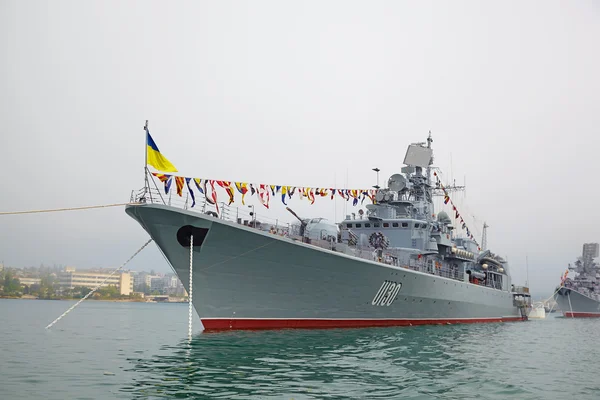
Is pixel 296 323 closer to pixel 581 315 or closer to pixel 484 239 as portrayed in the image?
pixel 484 239

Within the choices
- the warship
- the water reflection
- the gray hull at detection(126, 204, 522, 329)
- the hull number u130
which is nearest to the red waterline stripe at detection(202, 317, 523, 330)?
the gray hull at detection(126, 204, 522, 329)

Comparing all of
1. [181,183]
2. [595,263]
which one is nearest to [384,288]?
[181,183]

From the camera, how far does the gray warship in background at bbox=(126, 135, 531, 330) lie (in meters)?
18.6

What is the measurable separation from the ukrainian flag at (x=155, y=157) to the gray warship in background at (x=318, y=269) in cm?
141

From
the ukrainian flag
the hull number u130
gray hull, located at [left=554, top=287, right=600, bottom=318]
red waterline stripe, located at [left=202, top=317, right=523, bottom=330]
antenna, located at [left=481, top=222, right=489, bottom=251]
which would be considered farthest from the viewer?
gray hull, located at [left=554, top=287, right=600, bottom=318]

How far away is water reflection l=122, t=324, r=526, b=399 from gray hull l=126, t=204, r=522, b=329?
85cm

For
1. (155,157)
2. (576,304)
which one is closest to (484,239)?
(576,304)

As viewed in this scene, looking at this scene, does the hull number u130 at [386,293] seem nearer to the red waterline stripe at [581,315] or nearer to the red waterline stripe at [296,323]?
the red waterline stripe at [296,323]

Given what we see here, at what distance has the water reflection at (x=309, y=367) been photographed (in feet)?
35.5

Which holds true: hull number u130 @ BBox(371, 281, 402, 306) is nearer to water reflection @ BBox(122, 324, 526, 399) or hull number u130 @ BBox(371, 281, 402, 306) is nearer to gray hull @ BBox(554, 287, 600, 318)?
water reflection @ BBox(122, 324, 526, 399)

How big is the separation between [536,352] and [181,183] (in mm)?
14344

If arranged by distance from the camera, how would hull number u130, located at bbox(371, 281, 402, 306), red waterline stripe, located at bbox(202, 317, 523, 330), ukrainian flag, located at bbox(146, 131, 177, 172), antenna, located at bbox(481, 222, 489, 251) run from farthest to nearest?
antenna, located at bbox(481, 222, 489, 251) → hull number u130, located at bbox(371, 281, 402, 306) → red waterline stripe, located at bbox(202, 317, 523, 330) → ukrainian flag, located at bbox(146, 131, 177, 172)

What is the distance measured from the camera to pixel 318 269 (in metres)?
20.2

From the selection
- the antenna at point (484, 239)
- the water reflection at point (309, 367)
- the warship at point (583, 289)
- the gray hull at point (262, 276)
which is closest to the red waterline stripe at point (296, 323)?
the gray hull at point (262, 276)
